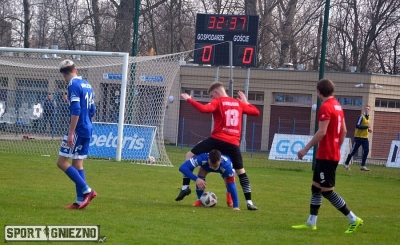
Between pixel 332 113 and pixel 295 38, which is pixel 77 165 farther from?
pixel 295 38

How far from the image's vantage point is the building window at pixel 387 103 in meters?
38.0

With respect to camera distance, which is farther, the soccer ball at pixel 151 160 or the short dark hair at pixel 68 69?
the soccer ball at pixel 151 160

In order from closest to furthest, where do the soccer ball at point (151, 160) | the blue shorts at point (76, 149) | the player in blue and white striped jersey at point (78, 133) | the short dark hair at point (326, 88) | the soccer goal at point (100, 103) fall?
the short dark hair at point (326, 88), the player in blue and white striped jersey at point (78, 133), the blue shorts at point (76, 149), the soccer goal at point (100, 103), the soccer ball at point (151, 160)

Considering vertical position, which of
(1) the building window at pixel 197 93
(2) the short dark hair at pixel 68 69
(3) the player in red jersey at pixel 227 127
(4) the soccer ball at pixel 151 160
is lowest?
(4) the soccer ball at pixel 151 160

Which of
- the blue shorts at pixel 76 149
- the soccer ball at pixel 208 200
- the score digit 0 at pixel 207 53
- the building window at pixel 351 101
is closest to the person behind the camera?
the blue shorts at pixel 76 149

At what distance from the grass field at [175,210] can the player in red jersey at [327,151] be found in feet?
0.92

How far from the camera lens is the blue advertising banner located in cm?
2141

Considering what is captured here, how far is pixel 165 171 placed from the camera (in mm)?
18547

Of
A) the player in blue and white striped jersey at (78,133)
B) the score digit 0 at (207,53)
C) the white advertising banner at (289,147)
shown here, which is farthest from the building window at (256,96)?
the player in blue and white striped jersey at (78,133)

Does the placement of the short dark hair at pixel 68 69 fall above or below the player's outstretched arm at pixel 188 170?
above

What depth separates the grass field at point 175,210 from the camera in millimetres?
8820

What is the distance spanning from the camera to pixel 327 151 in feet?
31.2

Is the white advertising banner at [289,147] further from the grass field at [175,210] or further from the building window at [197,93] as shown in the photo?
the building window at [197,93]

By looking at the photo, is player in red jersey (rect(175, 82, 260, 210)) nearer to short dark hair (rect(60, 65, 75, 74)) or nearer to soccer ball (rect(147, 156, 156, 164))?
short dark hair (rect(60, 65, 75, 74))
